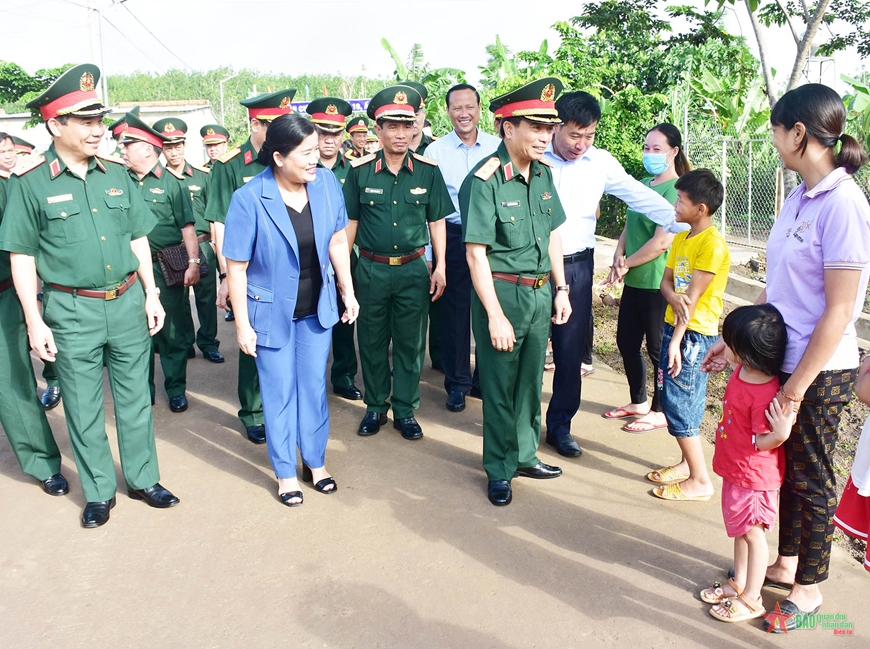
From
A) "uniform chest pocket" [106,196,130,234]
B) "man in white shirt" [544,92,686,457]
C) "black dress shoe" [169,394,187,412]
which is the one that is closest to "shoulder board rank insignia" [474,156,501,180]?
"man in white shirt" [544,92,686,457]

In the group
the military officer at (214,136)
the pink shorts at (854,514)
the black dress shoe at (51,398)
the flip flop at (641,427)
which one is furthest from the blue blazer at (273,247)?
the military officer at (214,136)

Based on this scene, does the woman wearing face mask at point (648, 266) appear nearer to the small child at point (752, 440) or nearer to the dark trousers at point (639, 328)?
the dark trousers at point (639, 328)

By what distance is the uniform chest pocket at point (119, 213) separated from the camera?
3.51m

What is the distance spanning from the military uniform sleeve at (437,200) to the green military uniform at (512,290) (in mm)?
905

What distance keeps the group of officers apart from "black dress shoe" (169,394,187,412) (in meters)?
0.67

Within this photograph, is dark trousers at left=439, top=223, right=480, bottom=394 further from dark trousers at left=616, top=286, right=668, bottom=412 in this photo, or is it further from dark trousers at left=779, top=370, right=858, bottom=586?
dark trousers at left=779, top=370, right=858, bottom=586

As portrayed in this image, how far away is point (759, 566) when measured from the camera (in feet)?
8.79

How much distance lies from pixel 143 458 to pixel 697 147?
10619 mm

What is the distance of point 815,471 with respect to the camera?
2.62 m

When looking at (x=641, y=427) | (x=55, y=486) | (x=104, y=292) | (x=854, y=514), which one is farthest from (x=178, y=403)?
(x=854, y=514)

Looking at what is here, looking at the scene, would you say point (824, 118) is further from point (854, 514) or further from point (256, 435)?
point (256, 435)

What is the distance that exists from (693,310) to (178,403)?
3.53 metres

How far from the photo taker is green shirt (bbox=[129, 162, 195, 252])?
5457mm

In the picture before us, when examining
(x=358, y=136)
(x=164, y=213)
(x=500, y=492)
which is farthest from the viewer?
(x=358, y=136)
